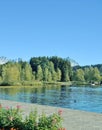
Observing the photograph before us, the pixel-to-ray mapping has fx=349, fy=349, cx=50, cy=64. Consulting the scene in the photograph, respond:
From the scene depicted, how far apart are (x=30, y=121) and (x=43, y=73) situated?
419ft

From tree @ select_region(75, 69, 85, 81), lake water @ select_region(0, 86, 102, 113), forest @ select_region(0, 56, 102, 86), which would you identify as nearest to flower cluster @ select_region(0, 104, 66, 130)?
lake water @ select_region(0, 86, 102, 113)

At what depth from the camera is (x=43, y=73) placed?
137m

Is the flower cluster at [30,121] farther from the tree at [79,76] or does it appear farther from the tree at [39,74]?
the tree at [79,76]

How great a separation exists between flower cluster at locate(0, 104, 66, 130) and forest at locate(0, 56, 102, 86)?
326 ft

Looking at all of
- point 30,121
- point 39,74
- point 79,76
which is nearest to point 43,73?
point 39,74

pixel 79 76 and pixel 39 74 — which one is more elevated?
pixel 79 76

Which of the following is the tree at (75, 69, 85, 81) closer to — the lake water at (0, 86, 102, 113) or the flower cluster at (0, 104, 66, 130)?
the lake water at (0, 86, 102, 113)

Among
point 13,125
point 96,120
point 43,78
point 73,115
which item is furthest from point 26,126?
point 43,78

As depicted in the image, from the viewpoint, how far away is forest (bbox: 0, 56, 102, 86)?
114 meters

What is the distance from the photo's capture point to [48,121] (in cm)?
856

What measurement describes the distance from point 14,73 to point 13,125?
345ft

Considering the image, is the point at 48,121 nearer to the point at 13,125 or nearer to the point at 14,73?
the point at 13,125

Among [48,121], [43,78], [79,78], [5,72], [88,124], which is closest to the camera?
[48,121]

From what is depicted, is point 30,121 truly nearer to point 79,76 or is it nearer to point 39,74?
point 39,74
